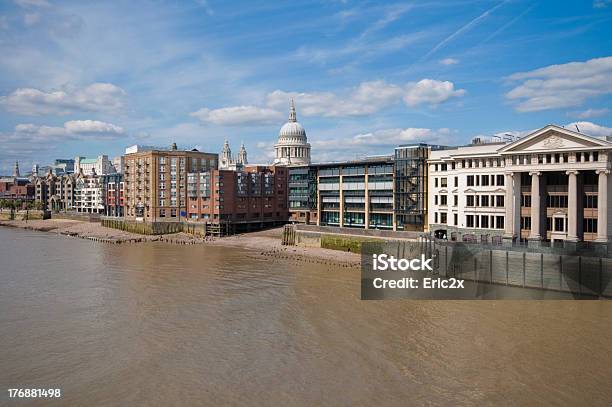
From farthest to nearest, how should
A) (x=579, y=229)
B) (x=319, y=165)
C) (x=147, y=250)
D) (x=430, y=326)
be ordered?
(x=319, y=165) → (x=147, y=250) → (x=579, y=229) → (x=430, y=326)

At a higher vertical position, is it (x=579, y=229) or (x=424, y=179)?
(x=424, y=179)

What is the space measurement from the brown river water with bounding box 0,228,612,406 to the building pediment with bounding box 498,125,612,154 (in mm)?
17378

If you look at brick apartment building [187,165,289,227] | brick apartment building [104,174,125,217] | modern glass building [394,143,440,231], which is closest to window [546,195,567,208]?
modern glass building [394,143,440,231]

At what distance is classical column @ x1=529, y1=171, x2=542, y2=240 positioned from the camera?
183 ft

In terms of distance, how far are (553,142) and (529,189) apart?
20.4ft

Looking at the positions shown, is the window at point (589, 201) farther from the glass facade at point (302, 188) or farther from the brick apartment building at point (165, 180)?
the brick apartment building at point (165, 180)

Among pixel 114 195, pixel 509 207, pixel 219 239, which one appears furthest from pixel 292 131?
pixel 509 207

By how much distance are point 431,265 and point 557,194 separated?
1569 centimetres

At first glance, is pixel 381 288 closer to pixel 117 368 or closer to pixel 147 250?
pixel 117 368

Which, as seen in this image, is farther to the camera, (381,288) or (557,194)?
(557,194)

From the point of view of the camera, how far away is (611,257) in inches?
1727

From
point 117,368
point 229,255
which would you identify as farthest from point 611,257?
point 229,255

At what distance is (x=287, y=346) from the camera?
103 ft

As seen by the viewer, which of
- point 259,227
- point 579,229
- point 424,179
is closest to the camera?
point 579,229
